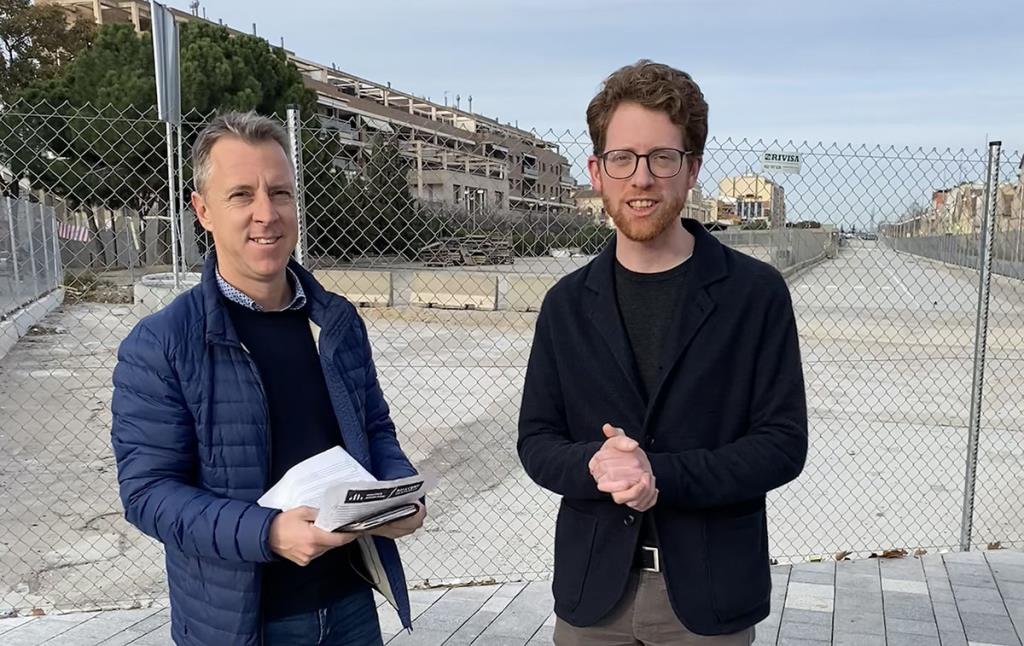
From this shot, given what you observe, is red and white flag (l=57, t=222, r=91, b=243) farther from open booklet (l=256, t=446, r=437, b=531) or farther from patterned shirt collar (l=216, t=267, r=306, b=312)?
open booklet (l=256, t=446, r=437, b=531)

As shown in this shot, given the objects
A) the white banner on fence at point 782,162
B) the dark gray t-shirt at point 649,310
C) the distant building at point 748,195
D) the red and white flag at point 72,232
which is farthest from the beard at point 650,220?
the red and white flag at point 72,232

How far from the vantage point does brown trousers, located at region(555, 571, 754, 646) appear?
1736 millimetres

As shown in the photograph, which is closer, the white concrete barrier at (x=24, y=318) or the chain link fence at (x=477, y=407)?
the chain link fence at (x=477, y=407)

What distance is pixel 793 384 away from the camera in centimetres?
169

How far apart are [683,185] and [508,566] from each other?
3.24m

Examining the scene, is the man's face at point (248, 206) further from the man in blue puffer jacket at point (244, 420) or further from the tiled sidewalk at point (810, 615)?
the tiled sidewalk at point (810, 615)

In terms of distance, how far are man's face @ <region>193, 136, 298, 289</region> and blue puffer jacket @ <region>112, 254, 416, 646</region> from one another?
0.34 feet

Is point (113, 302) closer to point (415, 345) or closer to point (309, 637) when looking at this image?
point (415, 345)

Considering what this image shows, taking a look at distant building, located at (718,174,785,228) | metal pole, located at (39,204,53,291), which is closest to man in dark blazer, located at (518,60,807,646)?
distant building, located at (718,174,785,228)

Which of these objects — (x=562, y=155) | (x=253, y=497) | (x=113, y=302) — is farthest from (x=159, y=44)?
(x=113, y=302)

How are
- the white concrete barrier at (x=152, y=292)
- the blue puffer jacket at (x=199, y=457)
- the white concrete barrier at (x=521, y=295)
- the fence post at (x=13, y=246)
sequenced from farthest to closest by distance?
the white concrete barrier at (x=521, y=295) → the fence post at (x=13, y=246) → the white concrete barrier at (x=152, y=292) → the blue puffer jacket at (x=199, y=457)

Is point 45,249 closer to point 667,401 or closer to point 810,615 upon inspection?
point 810,615

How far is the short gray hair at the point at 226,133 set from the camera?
66.0 inches

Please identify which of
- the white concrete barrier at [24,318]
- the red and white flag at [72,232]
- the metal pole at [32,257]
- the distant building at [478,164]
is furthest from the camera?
the red and white flag at [72,232]
